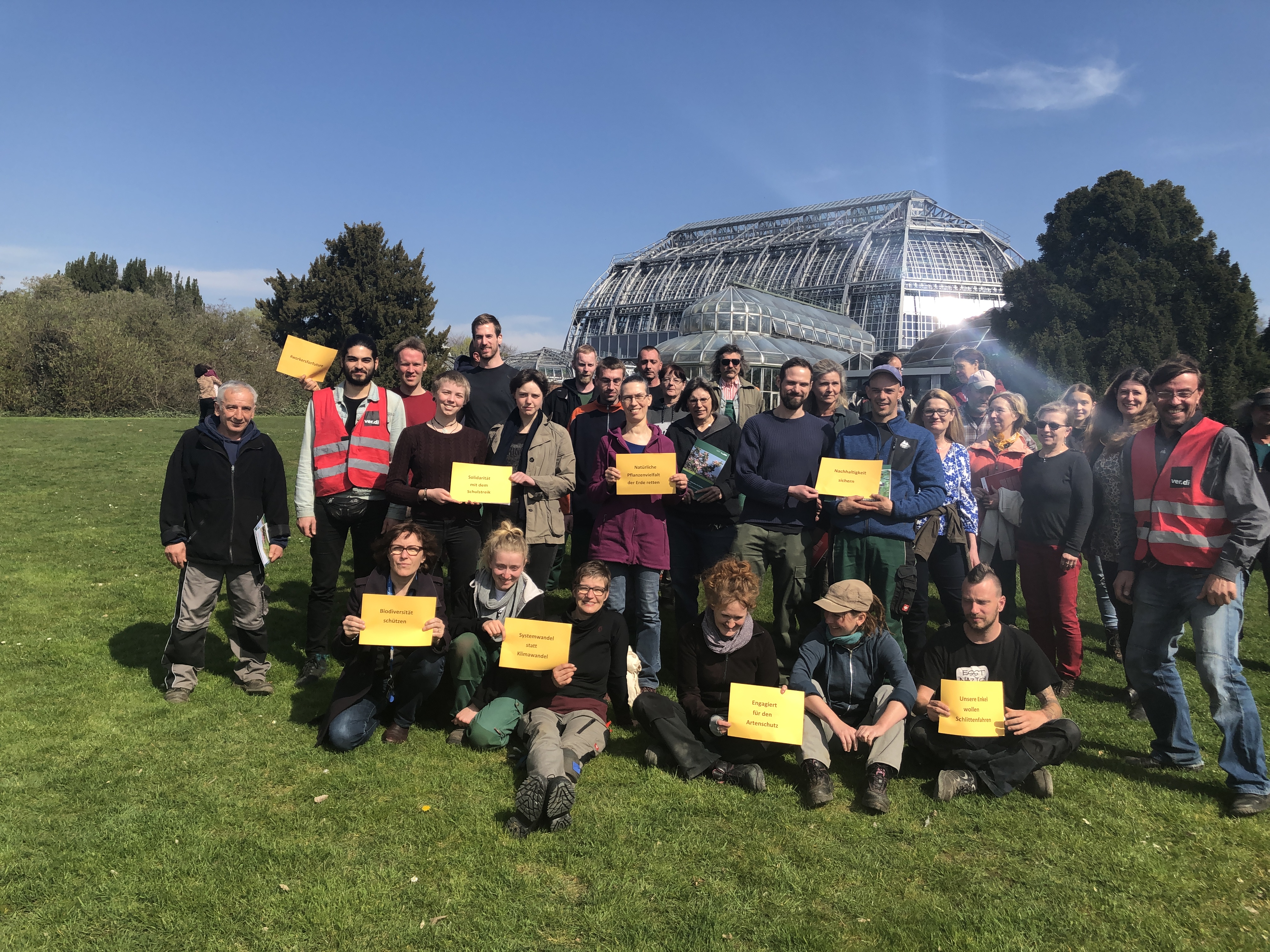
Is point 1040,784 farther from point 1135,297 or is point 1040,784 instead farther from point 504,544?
point 1135,297

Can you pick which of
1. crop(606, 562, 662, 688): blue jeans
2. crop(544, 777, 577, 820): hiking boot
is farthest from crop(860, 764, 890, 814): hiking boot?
crop(606, 562, 662, 688): blue jeans

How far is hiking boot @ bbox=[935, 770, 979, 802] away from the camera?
4.38 metres

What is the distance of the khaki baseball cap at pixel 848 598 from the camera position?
477cm

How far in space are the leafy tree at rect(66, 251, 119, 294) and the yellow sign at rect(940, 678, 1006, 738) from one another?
76.3 m

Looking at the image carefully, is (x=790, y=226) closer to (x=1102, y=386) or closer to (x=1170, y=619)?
(x=1102, y=386)

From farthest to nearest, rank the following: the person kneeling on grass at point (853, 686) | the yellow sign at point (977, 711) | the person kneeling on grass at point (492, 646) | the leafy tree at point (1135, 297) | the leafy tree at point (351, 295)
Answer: the leafy tree at point (351, 295) → the leafy tree at point (1135, 297) → the person kneeling on grass at point (492, 646) → the person kneeling on grass at point (853, 686) → the yellow sign at point (977, 711)

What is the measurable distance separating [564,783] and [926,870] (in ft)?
6.24

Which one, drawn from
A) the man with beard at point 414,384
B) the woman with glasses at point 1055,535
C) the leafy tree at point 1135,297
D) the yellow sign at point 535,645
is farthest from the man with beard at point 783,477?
the leafy tree at point 1135,297

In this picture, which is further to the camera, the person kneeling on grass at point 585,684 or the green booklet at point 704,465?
the green booklet at point 704,465

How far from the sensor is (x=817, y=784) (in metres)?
4.40

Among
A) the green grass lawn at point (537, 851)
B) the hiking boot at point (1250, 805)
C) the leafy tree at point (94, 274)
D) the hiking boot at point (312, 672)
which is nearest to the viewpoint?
the green grass lawn at point (537, 851)

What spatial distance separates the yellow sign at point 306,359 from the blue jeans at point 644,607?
301 cm

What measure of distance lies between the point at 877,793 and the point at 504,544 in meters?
2.81

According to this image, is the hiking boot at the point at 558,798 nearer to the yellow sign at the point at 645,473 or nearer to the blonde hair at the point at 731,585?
the blonde hair at the point at 731,585
